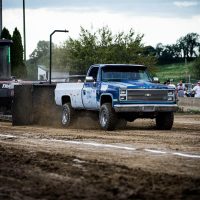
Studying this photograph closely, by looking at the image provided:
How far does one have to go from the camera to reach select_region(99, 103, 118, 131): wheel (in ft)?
54.3

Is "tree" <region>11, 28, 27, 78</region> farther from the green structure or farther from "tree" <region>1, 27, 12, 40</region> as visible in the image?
the green structure

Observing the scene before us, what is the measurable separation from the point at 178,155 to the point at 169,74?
4359 inches

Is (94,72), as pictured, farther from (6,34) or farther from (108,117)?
(6,34)

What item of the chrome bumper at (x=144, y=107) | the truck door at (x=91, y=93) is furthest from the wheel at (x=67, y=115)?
the chrome bumper at (x=144, y=107)

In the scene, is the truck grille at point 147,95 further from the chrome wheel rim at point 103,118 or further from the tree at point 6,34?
the tree at point 6,34

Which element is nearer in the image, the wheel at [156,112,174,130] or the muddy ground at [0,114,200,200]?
the muddy ground at [0,114,200,200]

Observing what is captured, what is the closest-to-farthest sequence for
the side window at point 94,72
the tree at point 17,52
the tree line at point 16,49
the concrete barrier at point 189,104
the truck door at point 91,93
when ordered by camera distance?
the truck door at point 91,93, the side window at point 94,72, the concrete barrier at point 189,104, the tree at point 17,52, the tree line at point 16,49

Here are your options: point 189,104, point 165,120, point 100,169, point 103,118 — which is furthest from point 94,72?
point 189,104

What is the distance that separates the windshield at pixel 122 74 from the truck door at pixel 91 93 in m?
0.38

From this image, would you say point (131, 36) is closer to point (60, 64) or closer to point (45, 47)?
point (60, 64)

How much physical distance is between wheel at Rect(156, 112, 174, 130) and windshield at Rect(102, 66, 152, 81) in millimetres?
1290

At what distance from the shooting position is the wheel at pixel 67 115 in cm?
1903

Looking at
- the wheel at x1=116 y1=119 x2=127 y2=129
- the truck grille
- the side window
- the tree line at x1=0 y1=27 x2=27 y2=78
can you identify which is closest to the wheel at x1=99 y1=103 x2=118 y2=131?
the truck grille

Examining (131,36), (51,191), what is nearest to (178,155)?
(51,191)
